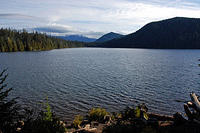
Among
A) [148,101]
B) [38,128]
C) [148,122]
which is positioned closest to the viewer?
[38,128]

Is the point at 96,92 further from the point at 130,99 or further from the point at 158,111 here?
the point at 158,111

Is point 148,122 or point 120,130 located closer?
point 120,130

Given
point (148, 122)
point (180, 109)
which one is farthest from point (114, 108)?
point (148, 122)

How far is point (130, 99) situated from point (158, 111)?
524 cm

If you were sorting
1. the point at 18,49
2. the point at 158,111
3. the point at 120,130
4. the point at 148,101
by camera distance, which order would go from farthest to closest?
the point at 18,49 → the point at 148,101 → the point at 158,111 → the point at 120,130

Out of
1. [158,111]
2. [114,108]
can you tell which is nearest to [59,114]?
[114,108]

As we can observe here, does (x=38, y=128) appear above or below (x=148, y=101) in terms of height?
above

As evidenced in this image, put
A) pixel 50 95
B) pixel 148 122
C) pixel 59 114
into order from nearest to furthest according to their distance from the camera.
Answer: pixel 148 122 < pixel 59 114 < pixel 50 95

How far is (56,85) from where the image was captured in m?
35.2

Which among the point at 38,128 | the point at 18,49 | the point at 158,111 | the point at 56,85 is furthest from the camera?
the point at 18,49

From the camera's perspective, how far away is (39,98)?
2709cm

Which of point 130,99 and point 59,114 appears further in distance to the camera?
point 130,99

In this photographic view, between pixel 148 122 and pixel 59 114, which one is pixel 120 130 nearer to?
pixel 148 122

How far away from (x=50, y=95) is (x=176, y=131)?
22.3m
